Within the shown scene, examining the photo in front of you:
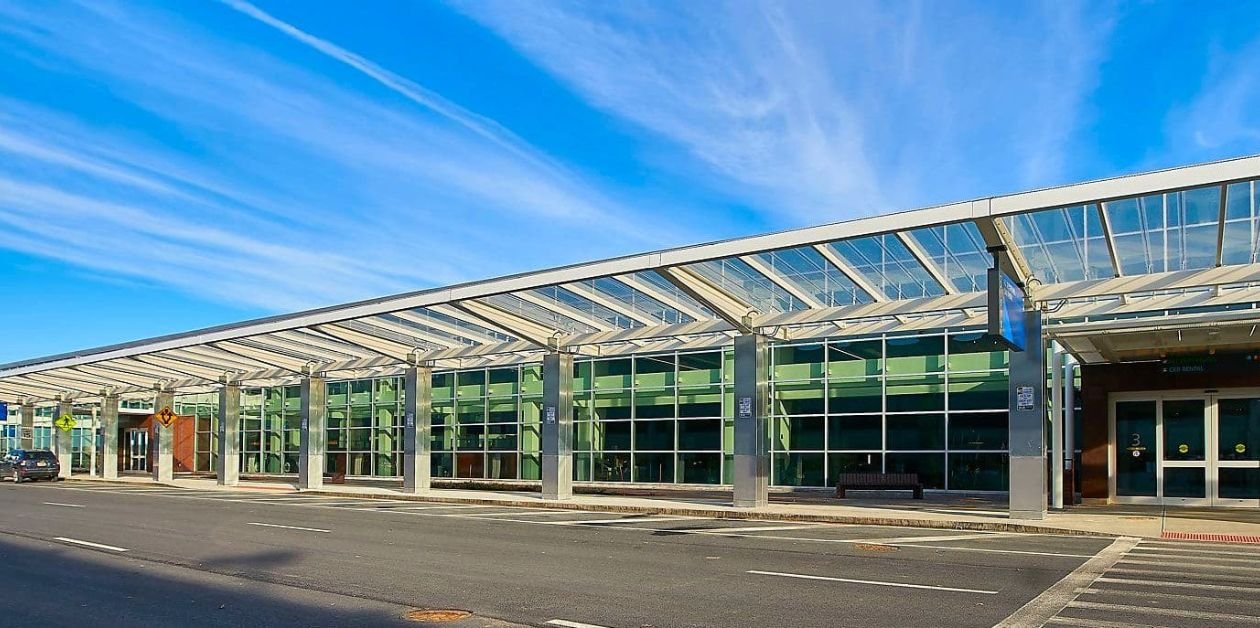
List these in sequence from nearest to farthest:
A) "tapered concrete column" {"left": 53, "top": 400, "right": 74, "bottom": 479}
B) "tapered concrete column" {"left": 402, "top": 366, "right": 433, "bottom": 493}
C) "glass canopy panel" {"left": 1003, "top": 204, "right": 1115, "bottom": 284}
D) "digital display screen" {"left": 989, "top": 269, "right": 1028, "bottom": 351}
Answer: "digital display screen" {"left": 989, "top": 269, "right": 1028, "bottom": 351}
"glass canopy panel" {"left": 1003, "top": 204, "right": 1115, "bottom": 284}
"tapered concrete column" {"left": 402, "top": 366, "right": 433, "bottom": 493}
"tapered concrete column" {"left": 53, "top": 400, "right": 74, "bottom": 479}

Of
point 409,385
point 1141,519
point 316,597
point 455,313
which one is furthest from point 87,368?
point 1141,519

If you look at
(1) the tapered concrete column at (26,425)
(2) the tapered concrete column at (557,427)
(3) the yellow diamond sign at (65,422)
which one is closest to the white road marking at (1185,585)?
(2) the tapered concrete column at (557,427)

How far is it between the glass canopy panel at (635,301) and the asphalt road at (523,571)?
5363 millimetres

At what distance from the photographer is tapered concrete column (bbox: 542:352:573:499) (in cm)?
2805

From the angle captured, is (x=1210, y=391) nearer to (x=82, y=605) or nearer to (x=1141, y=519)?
(x=1141, y=519)

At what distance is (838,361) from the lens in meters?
31.7

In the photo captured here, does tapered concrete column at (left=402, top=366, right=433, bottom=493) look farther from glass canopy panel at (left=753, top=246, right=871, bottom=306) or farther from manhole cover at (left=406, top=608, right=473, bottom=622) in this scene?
manhole cover at (left=406, top=608, right=473, bottom=622)

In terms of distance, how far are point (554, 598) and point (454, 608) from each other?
1.09 meters

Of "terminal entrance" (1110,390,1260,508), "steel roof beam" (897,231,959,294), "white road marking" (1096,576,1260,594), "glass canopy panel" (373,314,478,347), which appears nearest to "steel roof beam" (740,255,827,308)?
"steel roof beam" (897,231,959,294)

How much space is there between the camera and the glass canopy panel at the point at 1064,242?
17484 millimetres

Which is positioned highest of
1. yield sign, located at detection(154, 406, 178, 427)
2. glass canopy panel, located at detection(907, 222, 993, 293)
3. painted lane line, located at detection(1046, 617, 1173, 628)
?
glass canopy panel, located at detection(907, 222, 993, 293)

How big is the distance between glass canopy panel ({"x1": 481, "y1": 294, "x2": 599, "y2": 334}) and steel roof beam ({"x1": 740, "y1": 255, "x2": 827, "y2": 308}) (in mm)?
6604

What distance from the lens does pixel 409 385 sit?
1284 inches

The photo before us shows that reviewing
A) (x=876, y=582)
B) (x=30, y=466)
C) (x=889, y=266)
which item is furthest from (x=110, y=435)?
(x=876, y=582)
